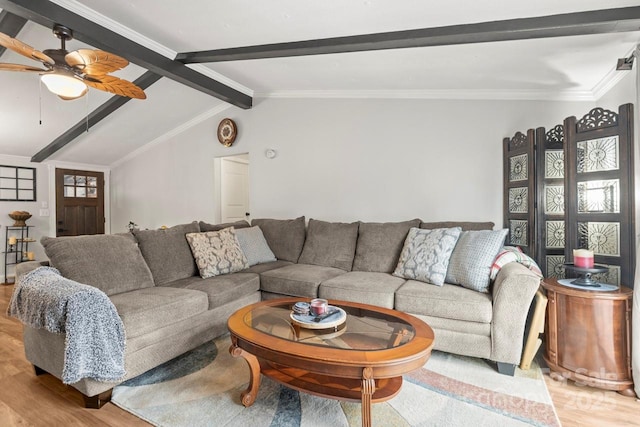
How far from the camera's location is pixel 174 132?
5.59 meters

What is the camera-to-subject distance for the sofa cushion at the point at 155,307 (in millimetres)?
2031

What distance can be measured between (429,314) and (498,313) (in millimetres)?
451

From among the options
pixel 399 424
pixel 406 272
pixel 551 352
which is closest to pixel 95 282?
pixel 399 424

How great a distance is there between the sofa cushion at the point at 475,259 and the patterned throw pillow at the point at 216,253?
193cm

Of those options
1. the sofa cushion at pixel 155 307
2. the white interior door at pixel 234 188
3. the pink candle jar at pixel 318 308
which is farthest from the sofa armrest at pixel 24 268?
the white interior door at pixel 234 188

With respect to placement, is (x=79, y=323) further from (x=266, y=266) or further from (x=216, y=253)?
(x=266, y=266)

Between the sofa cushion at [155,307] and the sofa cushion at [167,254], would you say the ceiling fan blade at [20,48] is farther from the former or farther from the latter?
the sofa cushion at [155,307]

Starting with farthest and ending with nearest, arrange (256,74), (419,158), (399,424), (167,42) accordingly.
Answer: (256,74), (419,158), (167,42), (399,424)

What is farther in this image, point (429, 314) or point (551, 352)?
point (429, 314)

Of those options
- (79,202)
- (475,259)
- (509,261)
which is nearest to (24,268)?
(475,259)

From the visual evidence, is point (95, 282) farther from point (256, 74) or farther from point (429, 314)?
point (256, 74)

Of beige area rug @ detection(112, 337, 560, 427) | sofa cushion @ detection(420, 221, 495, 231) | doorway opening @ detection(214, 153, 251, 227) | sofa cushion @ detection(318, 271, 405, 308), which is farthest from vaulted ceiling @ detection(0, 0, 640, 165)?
beige area rug @ detection(112, 337, 560, 427)

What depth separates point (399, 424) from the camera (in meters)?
1.69

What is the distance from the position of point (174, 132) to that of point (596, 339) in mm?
5859
